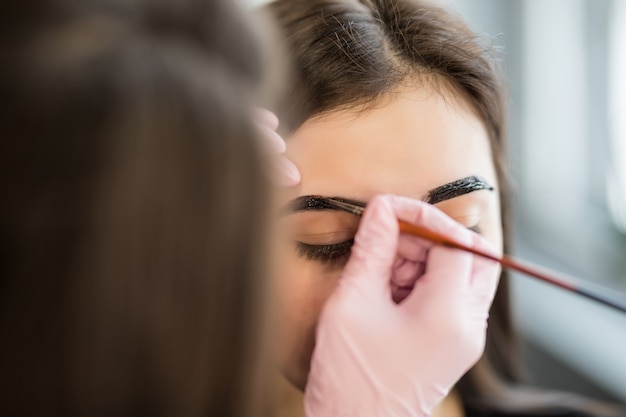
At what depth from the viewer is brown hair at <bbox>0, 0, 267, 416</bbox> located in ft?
1.25

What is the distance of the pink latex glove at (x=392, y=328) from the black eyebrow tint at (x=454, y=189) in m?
0.04

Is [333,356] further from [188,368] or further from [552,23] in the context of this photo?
[552,23]

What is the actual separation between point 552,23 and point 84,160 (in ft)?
4.57

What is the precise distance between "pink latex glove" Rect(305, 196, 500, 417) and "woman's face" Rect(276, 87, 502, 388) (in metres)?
0.04

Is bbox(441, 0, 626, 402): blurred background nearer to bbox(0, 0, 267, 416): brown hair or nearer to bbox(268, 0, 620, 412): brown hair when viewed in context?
bbox(268, 0, 620, 412): brown hair

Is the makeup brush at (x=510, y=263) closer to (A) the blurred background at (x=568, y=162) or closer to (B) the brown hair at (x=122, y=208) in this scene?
(B) the brown hair at (x=122, y=208)

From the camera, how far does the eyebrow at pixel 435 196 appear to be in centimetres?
69

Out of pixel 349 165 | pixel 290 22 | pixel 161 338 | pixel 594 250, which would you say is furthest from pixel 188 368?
pixel 594 250

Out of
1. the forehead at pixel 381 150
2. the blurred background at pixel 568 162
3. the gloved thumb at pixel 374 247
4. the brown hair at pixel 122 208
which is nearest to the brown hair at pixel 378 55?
the forehead at pixel 381 150

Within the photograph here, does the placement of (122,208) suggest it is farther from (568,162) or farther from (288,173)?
(568,162)

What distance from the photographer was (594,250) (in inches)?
59.7

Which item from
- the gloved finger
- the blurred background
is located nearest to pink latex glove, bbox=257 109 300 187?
the gloved finger

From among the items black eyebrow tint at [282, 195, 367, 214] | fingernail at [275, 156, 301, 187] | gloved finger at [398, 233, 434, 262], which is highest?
fingernail at [275, 156, 301, 187]

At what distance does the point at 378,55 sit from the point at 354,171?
0.49 ft
